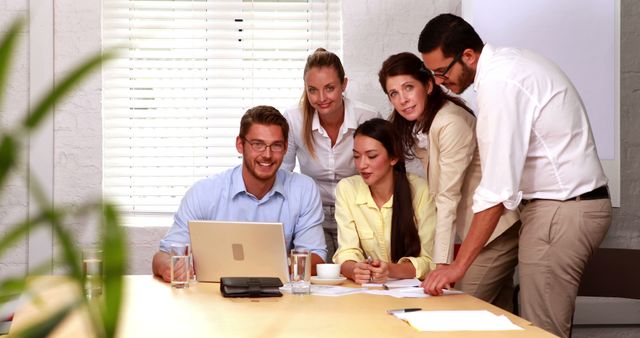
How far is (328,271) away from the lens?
107 inches

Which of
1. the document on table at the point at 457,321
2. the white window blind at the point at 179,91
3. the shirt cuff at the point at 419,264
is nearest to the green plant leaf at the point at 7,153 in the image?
the document on table at the point at 457,321

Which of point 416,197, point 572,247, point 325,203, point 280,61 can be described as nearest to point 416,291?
point 572,247

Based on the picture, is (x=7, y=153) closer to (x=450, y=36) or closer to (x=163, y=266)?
(x=450, y=36)

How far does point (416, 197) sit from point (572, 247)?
0.76 meters

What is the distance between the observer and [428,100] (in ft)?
9.77

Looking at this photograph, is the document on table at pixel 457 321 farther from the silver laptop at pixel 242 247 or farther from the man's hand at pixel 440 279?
the silver laptop at pixel 242 247

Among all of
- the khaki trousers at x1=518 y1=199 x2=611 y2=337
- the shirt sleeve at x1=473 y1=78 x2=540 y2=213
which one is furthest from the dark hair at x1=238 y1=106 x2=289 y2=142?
the khaki trousers at x1=518 y1=199 x2=611 y2=337

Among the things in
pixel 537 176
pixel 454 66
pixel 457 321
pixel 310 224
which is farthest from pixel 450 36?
pixel 457 321

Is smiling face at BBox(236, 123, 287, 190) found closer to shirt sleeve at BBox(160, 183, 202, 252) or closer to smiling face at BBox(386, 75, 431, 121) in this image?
shirt sleeve at BBox(160, 183, 202, 252)

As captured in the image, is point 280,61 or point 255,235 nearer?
point 255,235

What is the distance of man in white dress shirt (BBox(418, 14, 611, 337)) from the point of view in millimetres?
2414

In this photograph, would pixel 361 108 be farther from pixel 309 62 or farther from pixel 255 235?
pixel 255 235

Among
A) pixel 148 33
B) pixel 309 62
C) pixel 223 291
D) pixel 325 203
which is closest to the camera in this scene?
pixel 223 291

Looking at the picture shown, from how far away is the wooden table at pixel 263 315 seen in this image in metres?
1.77
